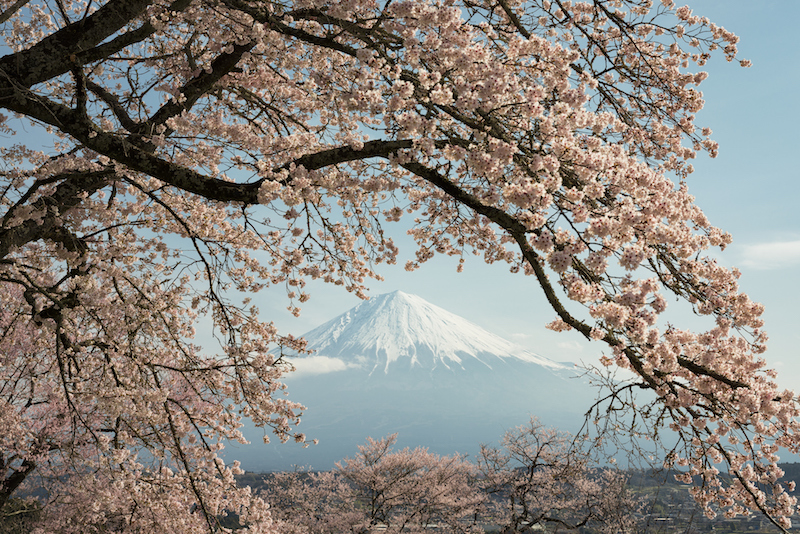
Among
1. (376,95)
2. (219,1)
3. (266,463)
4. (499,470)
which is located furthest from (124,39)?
(266,463)

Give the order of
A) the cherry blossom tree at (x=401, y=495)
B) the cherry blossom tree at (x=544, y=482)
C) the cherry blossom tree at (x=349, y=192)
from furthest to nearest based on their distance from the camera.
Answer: the cherry blossom tree at (x=401, y=495) < the cherry blossom tree at (x=544, y=482) < the cherry blossom tree at (x=349, y=192)

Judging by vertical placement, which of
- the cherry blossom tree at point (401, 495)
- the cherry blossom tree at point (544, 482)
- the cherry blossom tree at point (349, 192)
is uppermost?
the cherry blossom tree at point (349, 192)

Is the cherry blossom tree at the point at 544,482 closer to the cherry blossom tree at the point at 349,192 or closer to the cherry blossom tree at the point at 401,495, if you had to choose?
the cherry blossom tree at the point at 401,495

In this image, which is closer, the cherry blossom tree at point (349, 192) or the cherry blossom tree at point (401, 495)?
the cherry blossom tree at point (349, 192)

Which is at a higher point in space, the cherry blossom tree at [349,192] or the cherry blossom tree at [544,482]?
the cherry blossom tree at [349,192]

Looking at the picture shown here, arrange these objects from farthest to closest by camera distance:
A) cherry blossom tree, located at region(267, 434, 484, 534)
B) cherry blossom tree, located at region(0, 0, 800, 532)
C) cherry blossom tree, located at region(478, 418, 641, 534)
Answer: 1. cherry blossom tree, located at region(267, 434, 484, 534)
2. cherry blossom tree, located at region(478, 418, 641, 534)
3. cherry blossom tree, located at region(0, 0, 800, 532)

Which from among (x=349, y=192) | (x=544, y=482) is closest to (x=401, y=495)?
(x=544, y=482)

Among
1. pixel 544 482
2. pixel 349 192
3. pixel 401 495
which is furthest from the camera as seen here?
pixel 401 495

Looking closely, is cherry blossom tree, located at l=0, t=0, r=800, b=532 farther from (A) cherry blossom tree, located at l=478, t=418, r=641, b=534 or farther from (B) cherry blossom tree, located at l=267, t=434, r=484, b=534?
(B) cherry blossom tree, located at l=267, t=434, r=484, b=534

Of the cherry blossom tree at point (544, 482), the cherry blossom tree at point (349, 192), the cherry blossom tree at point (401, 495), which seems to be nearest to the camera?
A: the cherry blossom tree at point (349, 192)

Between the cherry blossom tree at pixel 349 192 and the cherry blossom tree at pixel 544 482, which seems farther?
the cherry blossom tree at pixel 544 482

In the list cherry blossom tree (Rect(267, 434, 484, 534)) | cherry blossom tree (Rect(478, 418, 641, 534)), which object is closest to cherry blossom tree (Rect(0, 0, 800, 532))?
cherry blossom tree (Rect(478, 418, 641, 534))

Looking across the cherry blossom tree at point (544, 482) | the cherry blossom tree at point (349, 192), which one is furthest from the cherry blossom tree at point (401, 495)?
the cherry blossom tree at point (349, 192)

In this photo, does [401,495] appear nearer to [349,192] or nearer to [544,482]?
[544,482]
